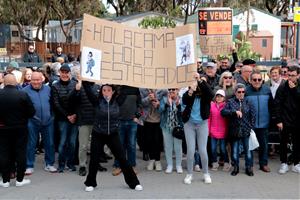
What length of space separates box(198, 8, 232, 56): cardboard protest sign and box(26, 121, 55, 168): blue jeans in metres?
5.58

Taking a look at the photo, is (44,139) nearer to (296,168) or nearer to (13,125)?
(13,125)

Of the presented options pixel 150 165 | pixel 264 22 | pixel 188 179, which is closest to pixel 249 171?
pixel 188 179

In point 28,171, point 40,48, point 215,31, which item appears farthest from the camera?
point 40,48

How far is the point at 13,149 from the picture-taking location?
7484 millimetres

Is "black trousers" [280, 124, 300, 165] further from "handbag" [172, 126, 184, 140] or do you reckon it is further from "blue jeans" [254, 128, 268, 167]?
"handbag" [172, 126, 184, 140]

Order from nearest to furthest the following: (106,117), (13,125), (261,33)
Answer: (106,117), (13,125), (261,33)

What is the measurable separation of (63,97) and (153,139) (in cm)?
173

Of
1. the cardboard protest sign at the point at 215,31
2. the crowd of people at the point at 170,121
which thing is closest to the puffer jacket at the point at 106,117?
the crowd of people at the point at 170,121

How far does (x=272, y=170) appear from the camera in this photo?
8.44 meters

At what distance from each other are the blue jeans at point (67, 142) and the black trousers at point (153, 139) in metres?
1.26

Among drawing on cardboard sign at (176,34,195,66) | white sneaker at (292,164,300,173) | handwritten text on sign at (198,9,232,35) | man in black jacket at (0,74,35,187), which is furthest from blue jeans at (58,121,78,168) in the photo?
handwritten text on sign at (198,9,232,35)

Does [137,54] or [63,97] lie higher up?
[137,54]

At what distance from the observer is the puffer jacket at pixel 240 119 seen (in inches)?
316

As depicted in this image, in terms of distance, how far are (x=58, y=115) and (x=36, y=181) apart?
1.14 m
